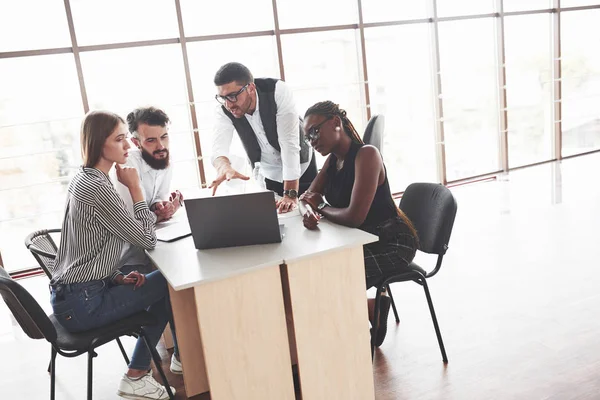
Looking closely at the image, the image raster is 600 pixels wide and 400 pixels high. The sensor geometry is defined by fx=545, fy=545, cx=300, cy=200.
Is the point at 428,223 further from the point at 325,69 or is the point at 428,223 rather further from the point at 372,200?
the point at 325,69

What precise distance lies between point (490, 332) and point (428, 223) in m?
0.69

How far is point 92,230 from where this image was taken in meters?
1.95

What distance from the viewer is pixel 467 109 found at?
21.1ft

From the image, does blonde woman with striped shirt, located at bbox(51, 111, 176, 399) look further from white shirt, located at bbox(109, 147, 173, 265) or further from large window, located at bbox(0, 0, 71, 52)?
large window, located at bbox(0, 0, 71, 52)

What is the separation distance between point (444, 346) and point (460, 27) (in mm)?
4666

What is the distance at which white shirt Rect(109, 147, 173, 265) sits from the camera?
232cm

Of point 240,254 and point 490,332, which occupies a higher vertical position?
point 240,254

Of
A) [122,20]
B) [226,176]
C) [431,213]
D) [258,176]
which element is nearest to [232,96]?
[226,176]

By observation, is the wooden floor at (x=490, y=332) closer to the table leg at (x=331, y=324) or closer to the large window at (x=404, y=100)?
the table leg at (x=331, y=324)

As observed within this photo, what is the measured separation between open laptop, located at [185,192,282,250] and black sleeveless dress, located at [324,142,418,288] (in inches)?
17.8

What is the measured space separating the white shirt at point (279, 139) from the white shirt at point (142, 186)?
0.39 metres

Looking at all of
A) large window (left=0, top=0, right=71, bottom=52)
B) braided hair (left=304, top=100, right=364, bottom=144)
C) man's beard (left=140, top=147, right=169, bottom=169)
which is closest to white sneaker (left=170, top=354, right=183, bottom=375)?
man's beard (left=140, top=147, right=169, bottom=169)

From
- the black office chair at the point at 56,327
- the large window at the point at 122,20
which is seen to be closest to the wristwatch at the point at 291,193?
the black office chair at the point at 56,327

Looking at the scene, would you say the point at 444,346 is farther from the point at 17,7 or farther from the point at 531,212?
the point at 17,7
